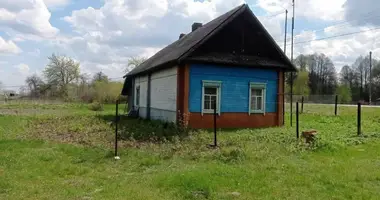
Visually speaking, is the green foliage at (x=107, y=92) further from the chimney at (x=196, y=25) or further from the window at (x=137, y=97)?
the chimney at (x=196, y=25)

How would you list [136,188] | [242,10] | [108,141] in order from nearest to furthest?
[136,188] < [108,141] < [242,10]

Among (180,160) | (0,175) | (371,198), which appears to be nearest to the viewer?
(371,198)

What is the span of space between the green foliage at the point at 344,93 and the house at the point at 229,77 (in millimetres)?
55403

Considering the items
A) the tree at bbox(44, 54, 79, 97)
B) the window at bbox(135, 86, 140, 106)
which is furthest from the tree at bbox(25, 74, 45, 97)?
the window at bbox(135, 86, 140, 106)

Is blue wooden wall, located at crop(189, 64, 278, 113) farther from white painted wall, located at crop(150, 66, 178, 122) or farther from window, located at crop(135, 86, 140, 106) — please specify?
window, located at crop(135, 86, 140, 106)

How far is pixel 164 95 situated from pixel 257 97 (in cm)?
480

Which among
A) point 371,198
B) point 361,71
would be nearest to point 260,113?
point 371,198

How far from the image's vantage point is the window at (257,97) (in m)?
18.5

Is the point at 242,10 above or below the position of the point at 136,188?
above

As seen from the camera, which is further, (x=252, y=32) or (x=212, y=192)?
(x=252, y=32)

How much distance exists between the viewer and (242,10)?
59.8 ft

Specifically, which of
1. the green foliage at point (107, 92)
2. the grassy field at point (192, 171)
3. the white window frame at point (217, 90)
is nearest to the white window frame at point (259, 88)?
the white window frame at point (217, 90)

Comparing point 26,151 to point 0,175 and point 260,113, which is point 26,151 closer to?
point 0,175

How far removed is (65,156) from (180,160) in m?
3.30
